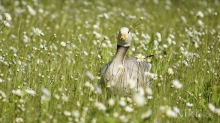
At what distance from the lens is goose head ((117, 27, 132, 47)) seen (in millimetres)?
4621

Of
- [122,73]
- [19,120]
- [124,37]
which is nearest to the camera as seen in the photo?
[19,120]

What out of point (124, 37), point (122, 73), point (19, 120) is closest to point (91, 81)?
point (122, 73)

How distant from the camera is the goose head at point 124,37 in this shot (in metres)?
4.62

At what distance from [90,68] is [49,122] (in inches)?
77.5

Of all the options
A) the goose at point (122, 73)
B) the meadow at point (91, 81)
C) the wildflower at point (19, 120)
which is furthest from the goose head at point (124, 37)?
the wildflower at point (19, 120)

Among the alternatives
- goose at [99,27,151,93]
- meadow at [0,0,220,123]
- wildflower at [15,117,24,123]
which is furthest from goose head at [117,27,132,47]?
wildflower at [15,117,24,123]

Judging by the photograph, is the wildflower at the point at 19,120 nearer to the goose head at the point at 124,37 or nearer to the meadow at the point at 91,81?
the meadow at the point at 91,81

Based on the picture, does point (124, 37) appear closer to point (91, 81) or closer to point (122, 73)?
point (122, 73)

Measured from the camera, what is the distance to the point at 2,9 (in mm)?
8500

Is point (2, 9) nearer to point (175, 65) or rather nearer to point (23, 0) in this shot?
point (23, 0)

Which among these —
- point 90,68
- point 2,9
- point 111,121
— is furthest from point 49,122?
point 2,9

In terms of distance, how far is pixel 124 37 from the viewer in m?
4.61

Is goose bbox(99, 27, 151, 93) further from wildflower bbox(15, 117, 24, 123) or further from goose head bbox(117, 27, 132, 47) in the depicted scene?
wildflower bbox(15, 117, 24, 123)

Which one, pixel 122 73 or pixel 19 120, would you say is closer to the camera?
pixel 19 120
